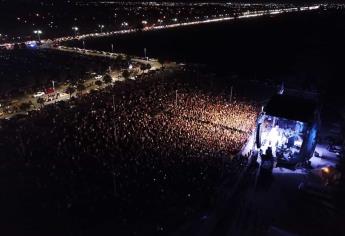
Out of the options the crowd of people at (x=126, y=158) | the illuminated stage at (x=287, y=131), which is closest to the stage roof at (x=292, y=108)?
the illuminated stage at (x=287, y=131)

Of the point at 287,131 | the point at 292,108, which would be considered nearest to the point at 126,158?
the point at 287,131

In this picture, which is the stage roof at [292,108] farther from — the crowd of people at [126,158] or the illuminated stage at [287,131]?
the crowd of people at [126,158]

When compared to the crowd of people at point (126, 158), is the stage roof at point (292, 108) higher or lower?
higher

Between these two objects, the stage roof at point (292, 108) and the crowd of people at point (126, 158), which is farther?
the stage roof at point (292, 108)

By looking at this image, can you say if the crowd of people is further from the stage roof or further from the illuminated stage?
the stage roof

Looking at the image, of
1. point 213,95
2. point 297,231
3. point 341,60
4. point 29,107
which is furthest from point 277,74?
point 297,231

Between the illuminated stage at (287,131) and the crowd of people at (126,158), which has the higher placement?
the illuminated stage at (287,131)
